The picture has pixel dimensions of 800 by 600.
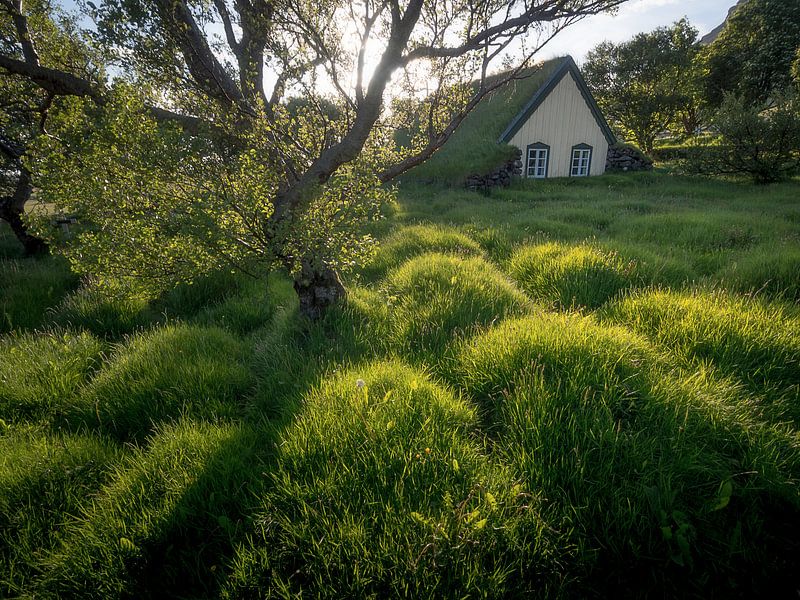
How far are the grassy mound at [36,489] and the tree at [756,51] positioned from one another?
135 feet

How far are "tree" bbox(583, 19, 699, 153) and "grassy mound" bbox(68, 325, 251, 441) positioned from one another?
1605 inches

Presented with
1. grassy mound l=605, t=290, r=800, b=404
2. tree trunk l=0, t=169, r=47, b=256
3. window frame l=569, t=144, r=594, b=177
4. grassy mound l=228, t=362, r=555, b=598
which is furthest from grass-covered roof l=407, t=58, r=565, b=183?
grassy mound l=228, t=362, r=555, b=598

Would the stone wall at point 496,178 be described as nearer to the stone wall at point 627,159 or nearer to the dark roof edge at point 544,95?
the dark roof edge at point 544,95

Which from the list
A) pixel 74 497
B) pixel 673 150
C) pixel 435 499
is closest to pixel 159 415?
pixel 74 497

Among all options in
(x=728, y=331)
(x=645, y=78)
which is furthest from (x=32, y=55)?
(x=645, y=78)

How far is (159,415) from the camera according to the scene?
3422 mm

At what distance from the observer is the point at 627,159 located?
24.1 metres

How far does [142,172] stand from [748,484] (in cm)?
595

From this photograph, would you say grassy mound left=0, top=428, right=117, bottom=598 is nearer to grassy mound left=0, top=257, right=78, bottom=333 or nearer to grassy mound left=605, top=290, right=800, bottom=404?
grassy mound left=0, top=257, right=78, bottom=333

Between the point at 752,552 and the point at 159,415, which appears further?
the point at 159,415

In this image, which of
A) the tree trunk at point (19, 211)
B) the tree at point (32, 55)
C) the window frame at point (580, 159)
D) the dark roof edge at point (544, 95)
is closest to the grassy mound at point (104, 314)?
the tree at point (32, 55)

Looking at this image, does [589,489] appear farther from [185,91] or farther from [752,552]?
[185,91]

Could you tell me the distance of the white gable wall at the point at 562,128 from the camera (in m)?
21.2

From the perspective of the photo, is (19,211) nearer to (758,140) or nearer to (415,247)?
(415,247)
